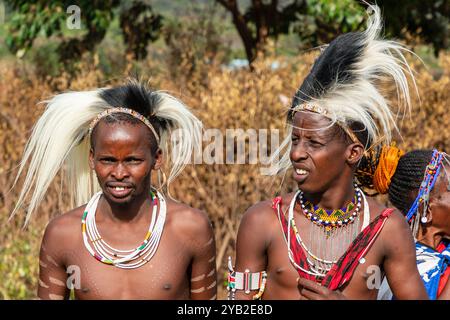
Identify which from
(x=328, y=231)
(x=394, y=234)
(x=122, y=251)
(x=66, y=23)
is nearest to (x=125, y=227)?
(x=122, y=251)

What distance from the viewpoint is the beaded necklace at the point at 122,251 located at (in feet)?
12.2

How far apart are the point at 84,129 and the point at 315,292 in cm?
134

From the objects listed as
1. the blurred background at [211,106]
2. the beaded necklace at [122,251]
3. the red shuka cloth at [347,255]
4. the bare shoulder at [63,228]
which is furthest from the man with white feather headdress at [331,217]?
the blurred background at [211,106]

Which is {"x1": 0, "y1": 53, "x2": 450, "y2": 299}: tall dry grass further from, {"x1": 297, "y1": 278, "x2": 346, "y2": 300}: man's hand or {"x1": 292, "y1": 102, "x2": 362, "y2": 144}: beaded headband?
{"x1": 297, "y1": 278, "x2": 346, "y2": 300}: man's hand

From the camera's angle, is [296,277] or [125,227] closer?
[296,277]

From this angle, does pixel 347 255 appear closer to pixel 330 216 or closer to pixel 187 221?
pixel 330 216

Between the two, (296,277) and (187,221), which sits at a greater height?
(187,221)

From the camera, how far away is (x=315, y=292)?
3445mm

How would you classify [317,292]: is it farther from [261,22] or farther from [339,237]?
[261,22]

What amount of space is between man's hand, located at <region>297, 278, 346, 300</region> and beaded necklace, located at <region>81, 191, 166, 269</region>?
687 mm

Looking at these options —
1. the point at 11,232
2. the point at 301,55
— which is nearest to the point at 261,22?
the point at 301,55

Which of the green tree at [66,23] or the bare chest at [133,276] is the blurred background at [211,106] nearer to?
the green tree at [66,23]

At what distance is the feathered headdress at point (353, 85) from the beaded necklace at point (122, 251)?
28.9 inches

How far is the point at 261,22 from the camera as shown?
1129 centimetres
